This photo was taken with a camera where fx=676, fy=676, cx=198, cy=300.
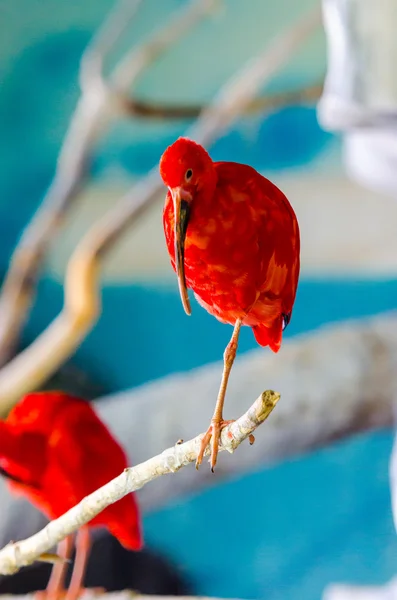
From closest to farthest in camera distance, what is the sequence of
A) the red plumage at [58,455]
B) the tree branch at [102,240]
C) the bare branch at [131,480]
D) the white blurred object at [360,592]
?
the bare branch at [131,480], the red plumage at [58,455], the white blurred object at [360,592], the tree branch at [102,240]

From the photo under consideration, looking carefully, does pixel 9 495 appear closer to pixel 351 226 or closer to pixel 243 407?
pixel 243 407

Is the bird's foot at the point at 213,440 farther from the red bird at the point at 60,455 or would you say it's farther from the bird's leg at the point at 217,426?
the red bird at the point at 60,455

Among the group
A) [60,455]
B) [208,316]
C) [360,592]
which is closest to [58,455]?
[60,455]

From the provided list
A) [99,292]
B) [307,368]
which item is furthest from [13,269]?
[307,368]

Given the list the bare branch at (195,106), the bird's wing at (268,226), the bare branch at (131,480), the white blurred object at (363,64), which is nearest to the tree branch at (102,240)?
the bare branch at (195,106)

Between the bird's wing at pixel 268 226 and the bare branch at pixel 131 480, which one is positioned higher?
the bird's wing at pixel 268 226

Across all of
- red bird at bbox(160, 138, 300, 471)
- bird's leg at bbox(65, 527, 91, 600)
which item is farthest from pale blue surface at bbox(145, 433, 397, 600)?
red bird at bbox(160, 138, 300, 471)

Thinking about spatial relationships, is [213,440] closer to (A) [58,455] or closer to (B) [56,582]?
(A) [58,455]

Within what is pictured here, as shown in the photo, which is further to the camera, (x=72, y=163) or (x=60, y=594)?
(x=72, y=163)
